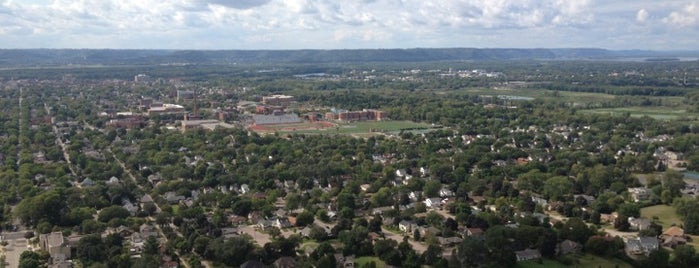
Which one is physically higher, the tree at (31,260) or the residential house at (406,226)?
the tree at (31,260)

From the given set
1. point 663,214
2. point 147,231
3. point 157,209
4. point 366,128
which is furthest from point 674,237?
point 366,128

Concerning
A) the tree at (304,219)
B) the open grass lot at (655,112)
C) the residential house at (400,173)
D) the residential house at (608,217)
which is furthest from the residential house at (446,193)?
the open grass lot at (655,112)

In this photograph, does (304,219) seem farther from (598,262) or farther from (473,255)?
(598,262)

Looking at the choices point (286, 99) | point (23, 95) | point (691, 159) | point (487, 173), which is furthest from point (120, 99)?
point (691, 159)

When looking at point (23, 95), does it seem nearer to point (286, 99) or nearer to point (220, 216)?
point (286, 99)

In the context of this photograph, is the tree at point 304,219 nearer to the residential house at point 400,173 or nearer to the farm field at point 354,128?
the residential house at point 400,173

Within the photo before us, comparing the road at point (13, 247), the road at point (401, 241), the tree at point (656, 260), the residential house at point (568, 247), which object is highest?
the tree at point (656, 260)

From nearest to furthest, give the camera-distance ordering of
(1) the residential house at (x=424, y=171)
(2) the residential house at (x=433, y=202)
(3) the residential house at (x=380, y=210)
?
(3) the residential house at (x=380, y=210), (2) the residential house at (x=433, y=202), (1) the residential house at (x=424, y=171)
